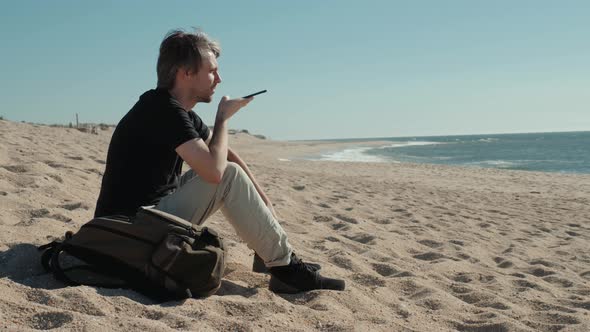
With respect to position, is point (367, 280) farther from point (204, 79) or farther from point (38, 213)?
point (38, 213)

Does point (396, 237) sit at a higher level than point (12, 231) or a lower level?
lower

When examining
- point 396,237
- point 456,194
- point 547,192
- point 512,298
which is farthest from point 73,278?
point 547,192

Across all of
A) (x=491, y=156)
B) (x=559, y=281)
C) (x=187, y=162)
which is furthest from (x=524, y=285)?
(x=491, y=156)

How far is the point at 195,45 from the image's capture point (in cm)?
263

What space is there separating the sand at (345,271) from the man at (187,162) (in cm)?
33

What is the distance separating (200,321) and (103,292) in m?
0.50

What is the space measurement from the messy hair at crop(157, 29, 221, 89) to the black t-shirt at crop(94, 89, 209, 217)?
0.12 meters

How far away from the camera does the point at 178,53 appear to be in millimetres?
2619

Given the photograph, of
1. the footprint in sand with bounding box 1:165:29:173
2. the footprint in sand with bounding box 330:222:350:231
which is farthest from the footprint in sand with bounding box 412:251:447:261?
the footprint in sand with bounding box 1:165:29:173

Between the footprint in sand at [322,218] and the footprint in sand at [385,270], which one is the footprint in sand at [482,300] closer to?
the footprint in sand at [385,270]

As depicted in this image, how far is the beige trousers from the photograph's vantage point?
2547mm

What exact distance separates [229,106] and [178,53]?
406mm

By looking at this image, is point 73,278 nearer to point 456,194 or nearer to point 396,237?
point 396,237

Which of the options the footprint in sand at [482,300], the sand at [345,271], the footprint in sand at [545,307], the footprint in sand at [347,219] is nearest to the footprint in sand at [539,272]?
the sand at [345,271]
